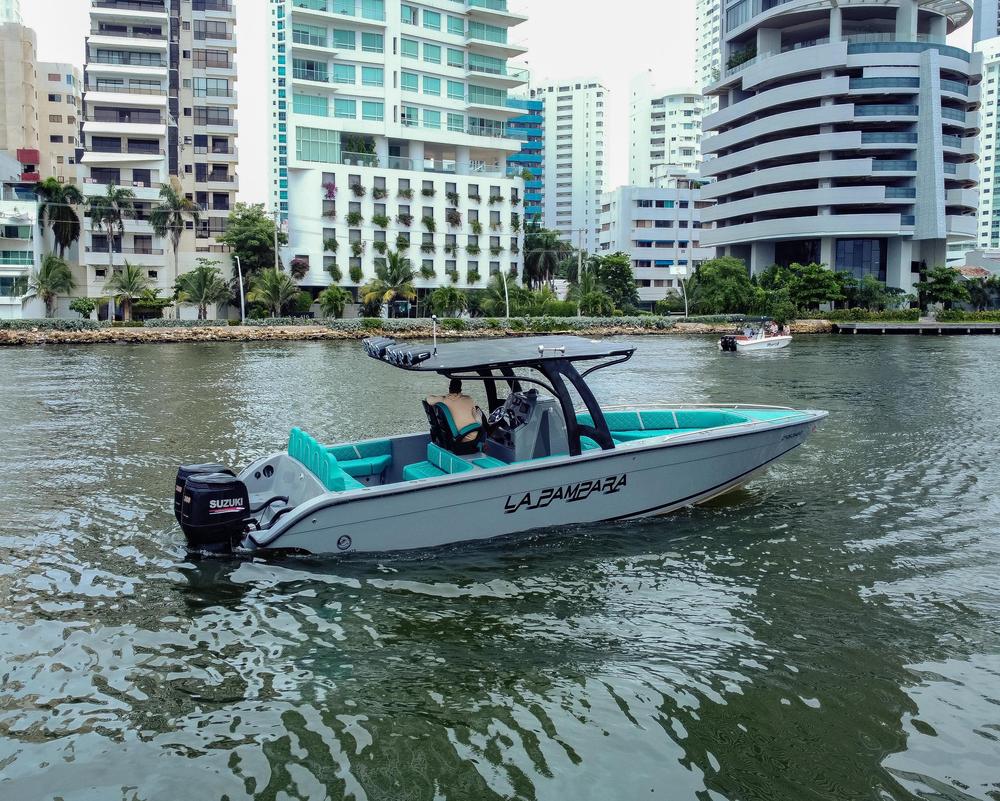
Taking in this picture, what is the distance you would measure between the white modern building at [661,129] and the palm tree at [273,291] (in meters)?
103

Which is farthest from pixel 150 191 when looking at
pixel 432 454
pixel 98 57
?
pixel 432 454

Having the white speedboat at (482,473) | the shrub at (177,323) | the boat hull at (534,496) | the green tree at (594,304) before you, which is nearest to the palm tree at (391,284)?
the shrub at (177,323)

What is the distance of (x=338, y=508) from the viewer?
901 cm

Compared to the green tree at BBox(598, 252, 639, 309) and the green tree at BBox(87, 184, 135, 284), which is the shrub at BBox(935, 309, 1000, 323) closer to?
the green tree at BBox(598, 252, 639, 309)

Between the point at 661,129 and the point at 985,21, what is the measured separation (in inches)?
3581

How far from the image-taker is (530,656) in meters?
7.16

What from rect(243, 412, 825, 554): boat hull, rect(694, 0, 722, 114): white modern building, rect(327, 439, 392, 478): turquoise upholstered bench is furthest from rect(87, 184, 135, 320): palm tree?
rect(694, 0, 722, 114): white modern building

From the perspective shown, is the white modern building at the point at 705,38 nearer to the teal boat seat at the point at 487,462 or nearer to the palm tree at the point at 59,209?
the palm tree at the point at 59,209

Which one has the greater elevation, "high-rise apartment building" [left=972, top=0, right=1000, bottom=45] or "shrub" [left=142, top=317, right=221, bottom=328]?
"high-rise apartment building" [left=972, top=0, right=1000, bottom=45]

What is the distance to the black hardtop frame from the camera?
9781 mm

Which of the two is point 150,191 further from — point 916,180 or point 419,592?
point 419,592

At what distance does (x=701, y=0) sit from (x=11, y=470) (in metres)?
195

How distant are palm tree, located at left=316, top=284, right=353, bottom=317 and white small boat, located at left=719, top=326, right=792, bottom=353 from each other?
3162 cm

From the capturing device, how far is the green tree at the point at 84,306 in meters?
64.1
